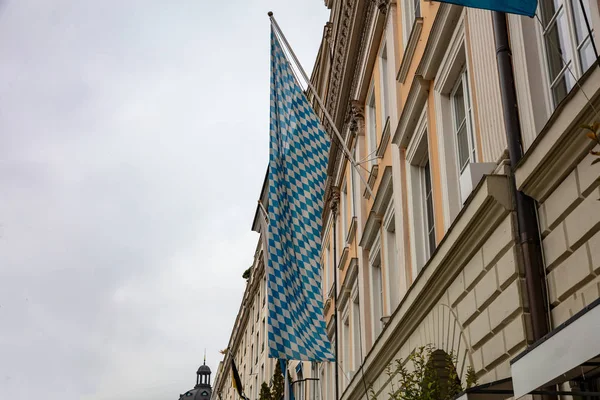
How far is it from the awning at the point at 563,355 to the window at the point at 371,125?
12362 mm

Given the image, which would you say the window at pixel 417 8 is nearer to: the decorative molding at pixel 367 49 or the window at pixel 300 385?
the decorative molding at pixel 367 49

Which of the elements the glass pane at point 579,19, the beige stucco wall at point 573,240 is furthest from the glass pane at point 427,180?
the glass pane at point 579,19

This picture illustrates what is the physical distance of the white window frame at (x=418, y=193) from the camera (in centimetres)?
1295

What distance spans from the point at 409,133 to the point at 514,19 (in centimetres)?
505

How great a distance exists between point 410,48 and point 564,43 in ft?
18.7

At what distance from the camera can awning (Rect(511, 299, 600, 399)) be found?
5.02 metres

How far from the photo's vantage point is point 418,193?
44.3 feet

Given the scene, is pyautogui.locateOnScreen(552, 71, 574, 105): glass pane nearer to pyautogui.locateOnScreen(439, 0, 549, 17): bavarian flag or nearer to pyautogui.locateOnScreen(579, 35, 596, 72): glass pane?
pyautogui.locateOnScreen(579, 35, 596, 72): glass pane

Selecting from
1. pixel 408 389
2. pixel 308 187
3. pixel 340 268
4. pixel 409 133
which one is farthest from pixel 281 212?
pixel 340 268

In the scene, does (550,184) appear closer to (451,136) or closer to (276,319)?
(451,136)

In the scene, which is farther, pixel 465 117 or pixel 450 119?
pixel 450 119

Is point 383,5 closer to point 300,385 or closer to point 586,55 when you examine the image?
point 586,55

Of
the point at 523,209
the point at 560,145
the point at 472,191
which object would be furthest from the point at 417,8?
the point at 560,145

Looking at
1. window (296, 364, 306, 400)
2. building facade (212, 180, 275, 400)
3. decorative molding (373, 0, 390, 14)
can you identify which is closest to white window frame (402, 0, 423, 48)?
decorative molding (373, 0, 390, 14)
